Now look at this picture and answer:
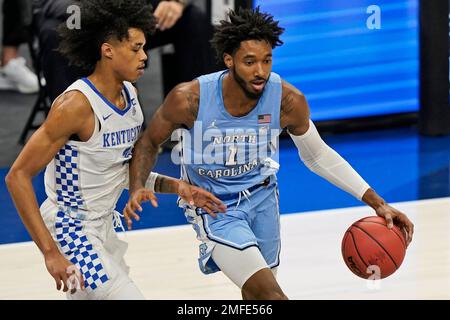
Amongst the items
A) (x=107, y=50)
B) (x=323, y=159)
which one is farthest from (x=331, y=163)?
(x=107, y=50)

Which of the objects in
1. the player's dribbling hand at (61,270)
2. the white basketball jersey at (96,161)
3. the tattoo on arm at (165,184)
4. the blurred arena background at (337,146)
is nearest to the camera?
the player's dribbling hand at (61,270)

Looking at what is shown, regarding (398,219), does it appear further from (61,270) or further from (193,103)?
(61,270)

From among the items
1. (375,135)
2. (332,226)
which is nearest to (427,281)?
(332,226)

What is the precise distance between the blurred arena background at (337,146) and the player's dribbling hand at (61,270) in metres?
1.51

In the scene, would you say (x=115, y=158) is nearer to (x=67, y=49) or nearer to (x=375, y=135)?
(x=67, y=49)

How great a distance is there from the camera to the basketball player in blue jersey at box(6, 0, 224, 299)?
14.1ft

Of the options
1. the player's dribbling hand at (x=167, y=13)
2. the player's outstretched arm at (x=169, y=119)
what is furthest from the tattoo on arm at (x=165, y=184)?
the player's dribbling hand at (x=167, y=13)

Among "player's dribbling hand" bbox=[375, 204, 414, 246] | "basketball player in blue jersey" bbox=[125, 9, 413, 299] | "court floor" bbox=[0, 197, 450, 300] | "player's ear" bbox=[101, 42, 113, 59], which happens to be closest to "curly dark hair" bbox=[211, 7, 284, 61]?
"basketball player in blue jersey" bbox=[125, 9, 413, 299]

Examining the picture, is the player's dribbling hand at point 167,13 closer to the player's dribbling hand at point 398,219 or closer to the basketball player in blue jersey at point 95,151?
the basketball player in blue jersey at point 95,151

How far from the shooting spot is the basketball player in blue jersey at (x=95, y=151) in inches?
170

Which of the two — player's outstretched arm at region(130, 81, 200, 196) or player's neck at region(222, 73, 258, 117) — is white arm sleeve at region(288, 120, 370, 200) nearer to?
player's neck at region(222, 73, 258, 117)

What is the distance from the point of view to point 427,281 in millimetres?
5637

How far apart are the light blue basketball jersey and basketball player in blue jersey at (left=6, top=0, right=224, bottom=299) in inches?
6.7

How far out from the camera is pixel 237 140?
15.2 feet
